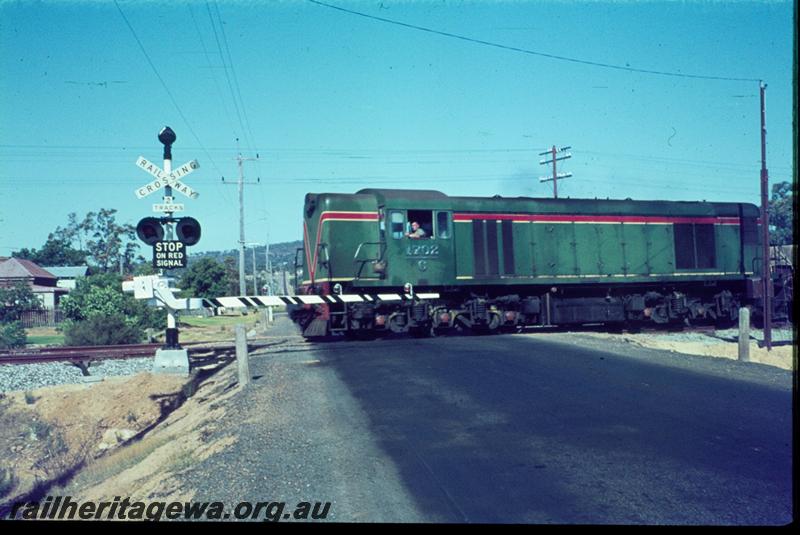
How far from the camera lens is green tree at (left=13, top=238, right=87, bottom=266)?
295 feet

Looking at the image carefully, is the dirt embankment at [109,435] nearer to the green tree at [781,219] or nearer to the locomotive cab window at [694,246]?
the locomotive cab window at [694,246]

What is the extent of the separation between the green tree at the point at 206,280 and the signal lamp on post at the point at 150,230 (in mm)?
56649

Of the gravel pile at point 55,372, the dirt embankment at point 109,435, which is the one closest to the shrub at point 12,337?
the gravel pile at point 55,372

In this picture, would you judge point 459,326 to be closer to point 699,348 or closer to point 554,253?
point 554,253

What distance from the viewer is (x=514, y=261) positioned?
17594 millimetres

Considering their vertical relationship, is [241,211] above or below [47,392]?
above

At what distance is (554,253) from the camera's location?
1814 centimetres

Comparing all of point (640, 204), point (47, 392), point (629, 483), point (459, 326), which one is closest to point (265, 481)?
point (629, 483)

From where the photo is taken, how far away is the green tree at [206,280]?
67938 mm

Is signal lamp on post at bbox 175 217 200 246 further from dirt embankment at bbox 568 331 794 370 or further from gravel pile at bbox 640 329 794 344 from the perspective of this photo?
gravel pile at bbox 640 329 794 344

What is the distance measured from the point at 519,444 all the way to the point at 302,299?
27.2ft

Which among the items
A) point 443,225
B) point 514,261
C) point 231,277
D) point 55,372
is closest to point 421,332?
point 443,225

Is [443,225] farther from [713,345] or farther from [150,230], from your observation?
[150,230]

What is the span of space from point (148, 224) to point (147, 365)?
5.34 metres
